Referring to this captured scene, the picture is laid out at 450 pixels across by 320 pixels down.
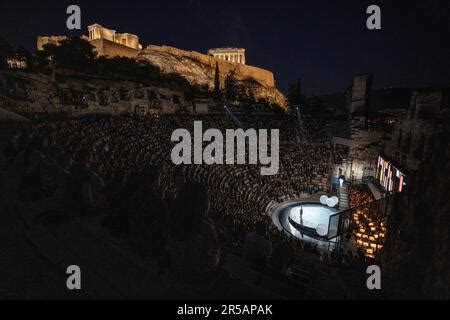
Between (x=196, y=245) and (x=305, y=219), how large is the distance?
52.4 feet

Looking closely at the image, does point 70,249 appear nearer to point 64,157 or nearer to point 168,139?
point 64,157

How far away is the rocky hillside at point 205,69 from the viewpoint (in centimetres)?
6431

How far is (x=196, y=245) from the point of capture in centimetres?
645

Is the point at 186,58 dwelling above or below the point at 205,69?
above

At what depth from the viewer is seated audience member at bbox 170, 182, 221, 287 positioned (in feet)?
20.9

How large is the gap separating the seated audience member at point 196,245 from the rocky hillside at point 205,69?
195ft

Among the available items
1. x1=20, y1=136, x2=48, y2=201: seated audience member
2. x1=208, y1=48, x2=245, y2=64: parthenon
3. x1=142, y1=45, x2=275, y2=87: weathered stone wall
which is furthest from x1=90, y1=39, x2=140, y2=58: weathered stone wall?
x1=20, y1=136, x2=48, y2=201: seated audience member

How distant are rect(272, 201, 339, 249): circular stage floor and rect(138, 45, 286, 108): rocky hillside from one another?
49.6 metres

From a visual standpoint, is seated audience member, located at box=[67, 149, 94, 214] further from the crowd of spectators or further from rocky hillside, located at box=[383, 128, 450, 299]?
rocky hillside, located at box=[383, 128, 450, 299]

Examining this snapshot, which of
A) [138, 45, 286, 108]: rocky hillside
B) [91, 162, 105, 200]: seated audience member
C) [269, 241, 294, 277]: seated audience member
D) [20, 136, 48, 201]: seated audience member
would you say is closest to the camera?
→ [269, 241, 294, 277]: seated audience member

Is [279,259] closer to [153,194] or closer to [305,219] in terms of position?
[153,194]

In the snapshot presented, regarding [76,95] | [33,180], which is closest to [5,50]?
[76,95]

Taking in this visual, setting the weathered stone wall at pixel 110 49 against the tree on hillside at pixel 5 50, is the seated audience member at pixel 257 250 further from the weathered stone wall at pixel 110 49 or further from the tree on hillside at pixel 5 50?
the weathered stone wall at pixel 110 49

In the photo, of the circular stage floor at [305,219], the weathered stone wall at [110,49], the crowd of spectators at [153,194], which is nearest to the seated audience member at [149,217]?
the crowd of spectators at [153,194]
